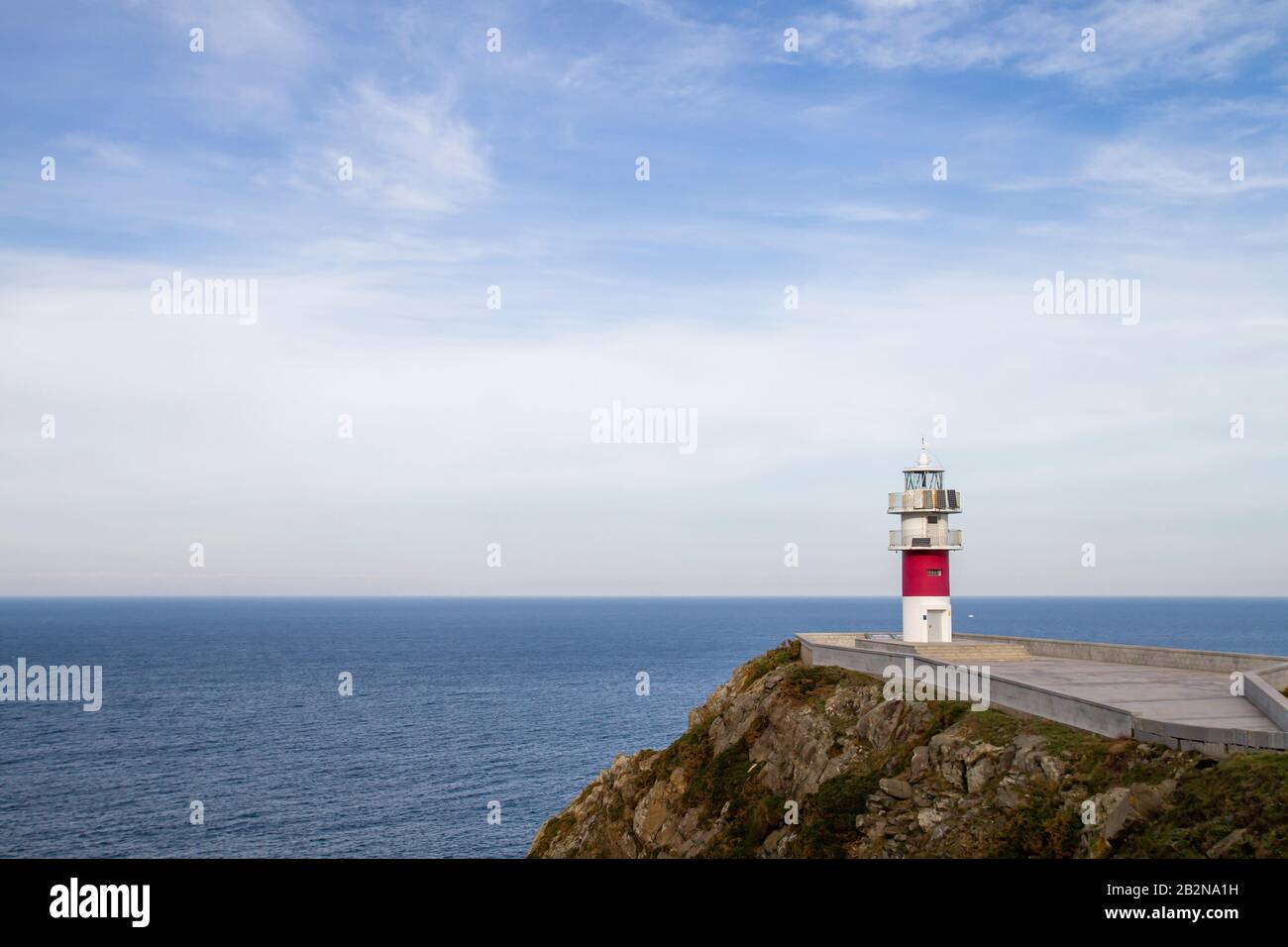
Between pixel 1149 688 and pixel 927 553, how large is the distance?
13.7 metres

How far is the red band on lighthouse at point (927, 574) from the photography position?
38938 mm

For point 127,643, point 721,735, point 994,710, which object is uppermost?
point 994,710

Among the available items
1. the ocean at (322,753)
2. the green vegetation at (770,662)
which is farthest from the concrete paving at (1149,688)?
the ocean at (322,753)

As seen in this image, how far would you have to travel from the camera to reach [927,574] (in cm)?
3897

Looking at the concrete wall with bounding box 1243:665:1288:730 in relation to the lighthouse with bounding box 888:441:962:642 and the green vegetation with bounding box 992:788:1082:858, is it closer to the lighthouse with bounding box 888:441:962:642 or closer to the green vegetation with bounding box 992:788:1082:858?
the green vegetation with bounding box 992:788:1082:858

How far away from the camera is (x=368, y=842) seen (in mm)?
51281

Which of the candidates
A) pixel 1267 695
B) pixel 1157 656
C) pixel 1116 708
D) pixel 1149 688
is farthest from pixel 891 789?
pixel 1157 656

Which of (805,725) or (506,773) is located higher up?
(805,725)

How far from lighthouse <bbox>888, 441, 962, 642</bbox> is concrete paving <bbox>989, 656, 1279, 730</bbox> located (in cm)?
427

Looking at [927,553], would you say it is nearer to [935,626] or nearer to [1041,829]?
[935,626]
